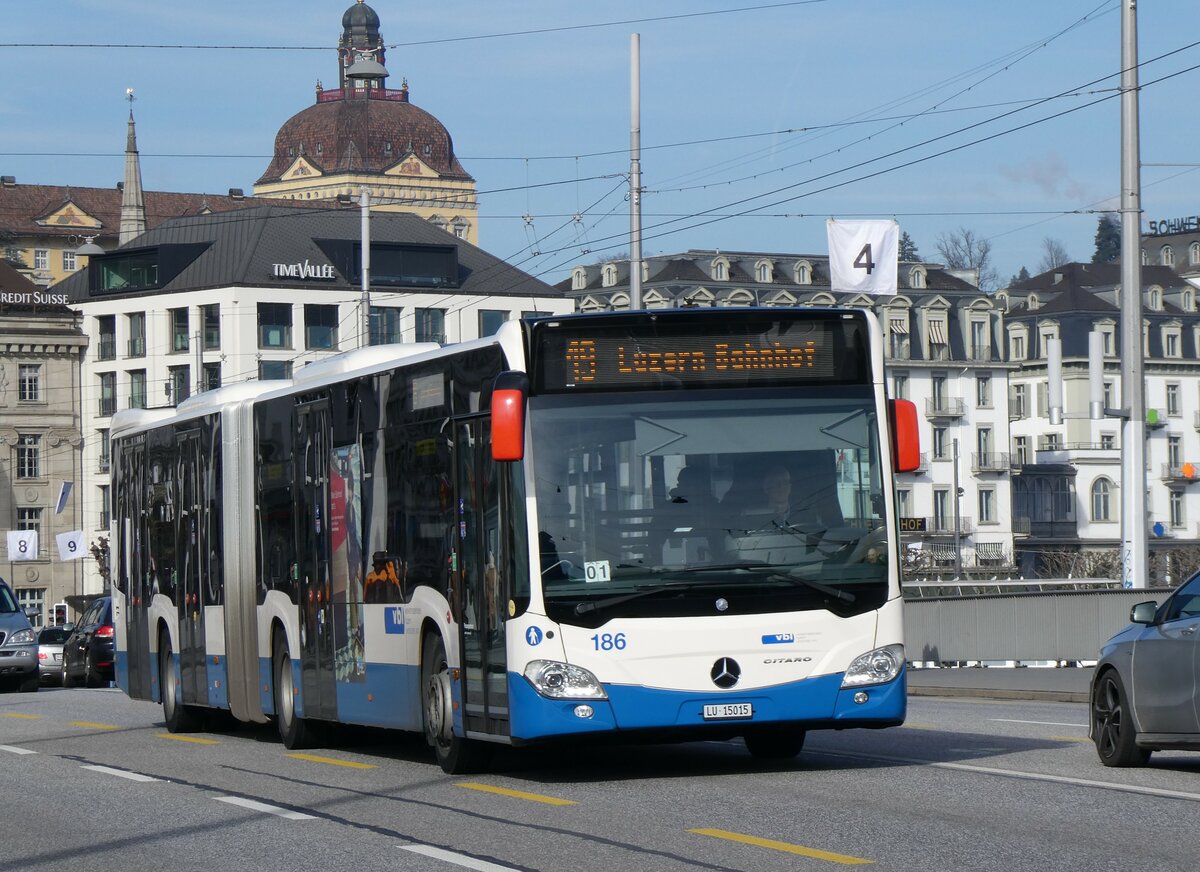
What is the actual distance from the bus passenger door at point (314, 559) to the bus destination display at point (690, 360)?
4.21m

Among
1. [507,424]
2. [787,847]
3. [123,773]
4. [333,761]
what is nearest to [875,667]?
[507,424]

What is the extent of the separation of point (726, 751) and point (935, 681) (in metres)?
15.3

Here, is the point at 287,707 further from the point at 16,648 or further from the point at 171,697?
the point at 16,648

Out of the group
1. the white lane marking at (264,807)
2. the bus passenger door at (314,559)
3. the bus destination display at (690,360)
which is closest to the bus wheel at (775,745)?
the bus destination display at (690,360)

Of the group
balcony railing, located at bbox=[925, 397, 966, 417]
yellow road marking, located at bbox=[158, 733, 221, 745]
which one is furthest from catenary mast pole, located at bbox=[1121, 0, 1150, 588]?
balcony railing, located at bbox=[925, 397, 966, 417]

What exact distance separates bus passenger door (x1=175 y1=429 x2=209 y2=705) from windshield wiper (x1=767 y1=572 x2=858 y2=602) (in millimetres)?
9114

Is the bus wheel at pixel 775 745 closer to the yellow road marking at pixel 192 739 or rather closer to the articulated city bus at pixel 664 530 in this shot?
the articulated city bus at pixel 664 530

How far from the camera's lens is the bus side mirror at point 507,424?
43.5 ft

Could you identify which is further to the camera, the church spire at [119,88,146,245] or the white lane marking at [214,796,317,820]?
the church spire at [119,88,146,245]

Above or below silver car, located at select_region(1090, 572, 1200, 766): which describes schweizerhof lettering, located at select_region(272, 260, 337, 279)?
above

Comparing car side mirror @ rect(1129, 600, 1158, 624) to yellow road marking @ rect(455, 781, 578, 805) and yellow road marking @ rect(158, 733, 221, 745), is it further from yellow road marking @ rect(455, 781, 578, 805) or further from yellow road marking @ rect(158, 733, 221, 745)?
yellow road marking @ rect(158, 733, 221, 745)

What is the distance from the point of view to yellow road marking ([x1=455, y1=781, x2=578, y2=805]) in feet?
41.7

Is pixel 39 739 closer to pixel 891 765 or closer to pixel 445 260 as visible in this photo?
pixel 891 765

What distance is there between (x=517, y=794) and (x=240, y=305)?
95.7 m
